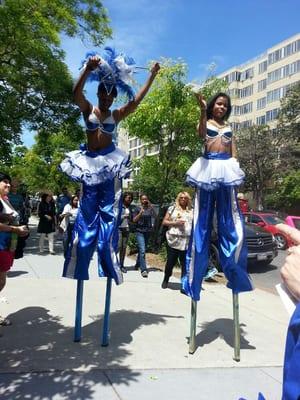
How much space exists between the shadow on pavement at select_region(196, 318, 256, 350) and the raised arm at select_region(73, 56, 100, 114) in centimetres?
269

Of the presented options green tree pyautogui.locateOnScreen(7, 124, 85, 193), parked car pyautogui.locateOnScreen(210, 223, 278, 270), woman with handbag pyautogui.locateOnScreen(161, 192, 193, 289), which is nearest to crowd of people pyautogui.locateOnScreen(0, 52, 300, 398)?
woman with handbag pyautogui.locateOnScreen(161, 192, 193, 289)

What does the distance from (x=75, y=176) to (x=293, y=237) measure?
337cm

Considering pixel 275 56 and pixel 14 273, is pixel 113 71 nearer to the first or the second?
pixel 14 273

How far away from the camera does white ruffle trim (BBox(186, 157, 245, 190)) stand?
15.6ft

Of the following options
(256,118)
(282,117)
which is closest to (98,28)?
(282,117)

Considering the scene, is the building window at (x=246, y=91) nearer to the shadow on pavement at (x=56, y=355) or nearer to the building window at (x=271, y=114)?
the building window at (x=271, y=114)

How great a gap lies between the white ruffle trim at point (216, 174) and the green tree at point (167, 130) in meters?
7.75

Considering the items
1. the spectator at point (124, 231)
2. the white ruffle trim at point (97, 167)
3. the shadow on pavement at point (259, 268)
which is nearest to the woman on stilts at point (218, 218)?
the white ruffle trim at point (97, 167)

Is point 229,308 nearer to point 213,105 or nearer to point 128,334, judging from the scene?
point 128,334

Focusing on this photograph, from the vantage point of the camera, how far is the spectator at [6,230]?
15.4 ft

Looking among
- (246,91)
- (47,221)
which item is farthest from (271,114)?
(47,221)

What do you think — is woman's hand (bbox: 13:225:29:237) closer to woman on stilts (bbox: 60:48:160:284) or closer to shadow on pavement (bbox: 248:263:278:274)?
woman on stilts (bbox: 60:48:160:284)

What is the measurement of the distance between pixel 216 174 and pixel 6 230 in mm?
2088

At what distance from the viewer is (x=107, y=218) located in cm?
473
